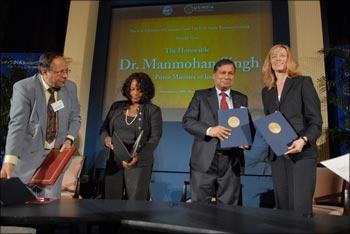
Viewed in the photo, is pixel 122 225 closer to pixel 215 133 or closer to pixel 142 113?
pixel 215 133

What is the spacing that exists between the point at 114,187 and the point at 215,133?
1.02 m

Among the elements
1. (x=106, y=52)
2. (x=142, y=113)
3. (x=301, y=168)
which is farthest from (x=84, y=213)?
(x=106, y=52)

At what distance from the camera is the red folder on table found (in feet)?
5.81

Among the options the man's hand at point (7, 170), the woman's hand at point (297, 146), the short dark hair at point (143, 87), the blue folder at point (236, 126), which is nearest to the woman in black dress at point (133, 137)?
the short dark hair at point (143, 87)

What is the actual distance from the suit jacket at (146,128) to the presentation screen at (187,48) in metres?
1.45

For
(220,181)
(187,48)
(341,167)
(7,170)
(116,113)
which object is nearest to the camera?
(341,167)

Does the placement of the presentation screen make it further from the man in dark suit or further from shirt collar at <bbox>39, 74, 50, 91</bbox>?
shirt collar at <bbox>39, 74, 50, 91</bbox>

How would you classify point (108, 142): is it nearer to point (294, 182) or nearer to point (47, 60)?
point (47, 60)

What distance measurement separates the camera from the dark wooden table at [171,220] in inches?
40.6

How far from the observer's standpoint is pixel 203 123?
2594 mm

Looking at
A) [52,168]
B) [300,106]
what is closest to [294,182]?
[300,106]

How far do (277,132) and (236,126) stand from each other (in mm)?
353

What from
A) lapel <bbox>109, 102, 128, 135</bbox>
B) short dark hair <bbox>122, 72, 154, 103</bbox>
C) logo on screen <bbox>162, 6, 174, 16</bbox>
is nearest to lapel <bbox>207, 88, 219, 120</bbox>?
short dark hair <bbox>122, 72, 154, 103</bbox>

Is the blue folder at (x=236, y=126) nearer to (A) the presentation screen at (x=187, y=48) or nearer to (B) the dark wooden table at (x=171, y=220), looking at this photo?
(B) the dark wooden table at (x=171, y=220)
